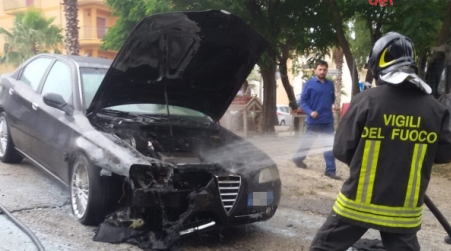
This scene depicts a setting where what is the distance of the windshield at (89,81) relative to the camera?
522 centimetres

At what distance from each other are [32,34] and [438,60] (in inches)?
731

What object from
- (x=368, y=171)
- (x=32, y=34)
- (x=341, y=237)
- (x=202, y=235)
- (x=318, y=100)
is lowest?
(x=202, y=235)

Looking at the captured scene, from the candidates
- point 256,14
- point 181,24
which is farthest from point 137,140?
point 256,14

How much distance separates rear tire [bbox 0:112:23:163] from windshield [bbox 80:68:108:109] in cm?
161

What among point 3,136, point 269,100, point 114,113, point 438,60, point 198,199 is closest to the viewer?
point 198,199

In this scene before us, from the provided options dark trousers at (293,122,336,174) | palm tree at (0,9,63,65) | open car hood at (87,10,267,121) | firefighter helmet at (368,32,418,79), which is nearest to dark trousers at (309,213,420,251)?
firefighter helmet at (368,32,418,79)

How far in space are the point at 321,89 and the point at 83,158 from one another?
375 centimetres

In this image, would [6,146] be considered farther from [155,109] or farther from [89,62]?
[155,109]

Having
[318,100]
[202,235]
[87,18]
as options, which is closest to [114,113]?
[202,235]

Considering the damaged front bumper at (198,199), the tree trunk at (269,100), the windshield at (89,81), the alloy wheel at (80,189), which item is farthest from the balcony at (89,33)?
the damaged front bumper at (198,199)

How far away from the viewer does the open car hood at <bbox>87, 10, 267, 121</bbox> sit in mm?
4555

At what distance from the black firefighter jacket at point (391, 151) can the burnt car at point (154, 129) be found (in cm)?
159

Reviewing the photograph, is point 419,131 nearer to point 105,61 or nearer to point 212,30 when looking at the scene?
point 212,30

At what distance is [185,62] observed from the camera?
16.9ft
